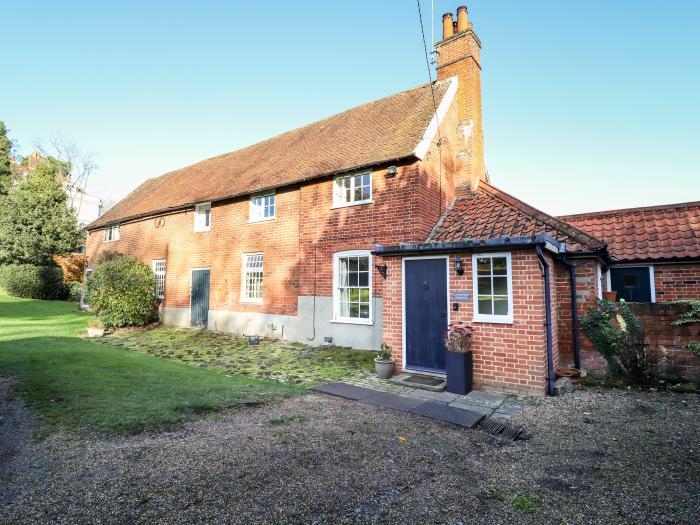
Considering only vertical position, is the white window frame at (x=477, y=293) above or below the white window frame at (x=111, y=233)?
below

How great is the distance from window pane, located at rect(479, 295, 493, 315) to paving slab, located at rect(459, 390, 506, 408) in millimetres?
1575

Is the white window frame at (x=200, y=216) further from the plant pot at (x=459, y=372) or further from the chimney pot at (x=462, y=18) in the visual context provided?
the plant pot at (x=459, y=372)

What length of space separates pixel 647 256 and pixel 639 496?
9.35m

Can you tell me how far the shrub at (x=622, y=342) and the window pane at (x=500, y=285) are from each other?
2424mm

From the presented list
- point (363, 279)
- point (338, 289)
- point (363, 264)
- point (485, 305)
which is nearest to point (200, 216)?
point (338, 289)

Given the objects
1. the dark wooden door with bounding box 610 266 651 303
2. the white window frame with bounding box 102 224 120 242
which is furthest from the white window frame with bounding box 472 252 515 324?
the white window frame with bounding box 102 224 120 242

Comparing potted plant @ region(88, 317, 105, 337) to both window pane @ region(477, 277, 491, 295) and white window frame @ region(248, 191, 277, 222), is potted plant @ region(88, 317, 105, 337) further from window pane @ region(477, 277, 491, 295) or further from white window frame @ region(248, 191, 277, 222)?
window pane @ region(477, 277, 491, 295)

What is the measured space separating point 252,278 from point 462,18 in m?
12.4

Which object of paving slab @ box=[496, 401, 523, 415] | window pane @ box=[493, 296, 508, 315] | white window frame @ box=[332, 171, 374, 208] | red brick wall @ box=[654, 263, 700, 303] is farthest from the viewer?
white window frame @ box=[332, 171, 374, 208]

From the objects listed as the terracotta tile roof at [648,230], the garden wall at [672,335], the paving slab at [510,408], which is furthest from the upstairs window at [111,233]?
the garden wall at [672,335]

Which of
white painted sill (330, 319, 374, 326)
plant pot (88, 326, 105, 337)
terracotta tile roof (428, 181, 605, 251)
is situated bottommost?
plant pot (88, 326, 105, 337)

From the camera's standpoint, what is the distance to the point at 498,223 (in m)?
9.56

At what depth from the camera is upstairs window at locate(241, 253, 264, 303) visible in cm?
1471

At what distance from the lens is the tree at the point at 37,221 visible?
26.1 metres
